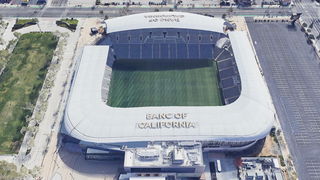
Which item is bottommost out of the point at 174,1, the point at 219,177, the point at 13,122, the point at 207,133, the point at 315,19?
the point at 219,177

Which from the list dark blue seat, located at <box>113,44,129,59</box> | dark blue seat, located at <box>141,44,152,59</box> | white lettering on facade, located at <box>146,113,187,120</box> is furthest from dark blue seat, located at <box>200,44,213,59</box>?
white lettering on facade, located at <box>146,113,187,120</box>

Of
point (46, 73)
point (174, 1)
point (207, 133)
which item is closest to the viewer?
point (207, 133)

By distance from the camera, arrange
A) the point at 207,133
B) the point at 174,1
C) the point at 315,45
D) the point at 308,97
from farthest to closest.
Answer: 1. the point at 174,1
2. the point at 315,45
3. the point at 308,97
4. the point at 207,133

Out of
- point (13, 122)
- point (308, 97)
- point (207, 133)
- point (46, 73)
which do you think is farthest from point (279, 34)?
point (13, 122)

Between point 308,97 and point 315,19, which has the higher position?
point 315,19

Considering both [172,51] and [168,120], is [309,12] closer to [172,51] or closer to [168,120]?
[172,51]

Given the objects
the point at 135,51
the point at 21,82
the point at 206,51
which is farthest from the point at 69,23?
the point at 206,51

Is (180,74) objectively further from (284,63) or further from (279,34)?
(279,34)
